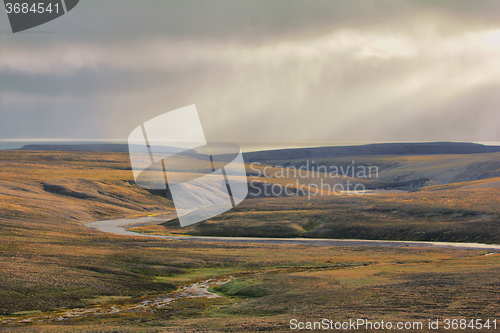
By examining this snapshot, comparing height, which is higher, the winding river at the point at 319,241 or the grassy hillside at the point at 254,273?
the grassy hillside at the point at 254,273

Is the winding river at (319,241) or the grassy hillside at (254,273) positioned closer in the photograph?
the grassy hillside at (254,273)

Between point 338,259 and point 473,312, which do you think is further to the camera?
point 338,259

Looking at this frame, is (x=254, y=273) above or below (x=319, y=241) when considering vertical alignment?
above

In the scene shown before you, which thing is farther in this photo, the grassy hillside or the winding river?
the winding river

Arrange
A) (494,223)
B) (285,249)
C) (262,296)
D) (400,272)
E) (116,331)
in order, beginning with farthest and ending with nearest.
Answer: (494,223) < (285,249) < (400,272) < (262,296) < (116,331)

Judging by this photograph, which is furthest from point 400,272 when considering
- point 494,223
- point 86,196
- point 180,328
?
point 86,196

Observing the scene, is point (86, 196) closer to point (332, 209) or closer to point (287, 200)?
point (287, 200)

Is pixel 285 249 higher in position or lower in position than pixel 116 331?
lower

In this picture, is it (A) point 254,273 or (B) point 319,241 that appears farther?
(B) point 319,241

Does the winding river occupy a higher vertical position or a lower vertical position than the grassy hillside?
lower

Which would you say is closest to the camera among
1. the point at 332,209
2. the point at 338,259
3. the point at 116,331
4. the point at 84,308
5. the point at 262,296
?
the point at 116,331

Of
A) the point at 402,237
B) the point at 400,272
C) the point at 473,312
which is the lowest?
the point at 402,237
